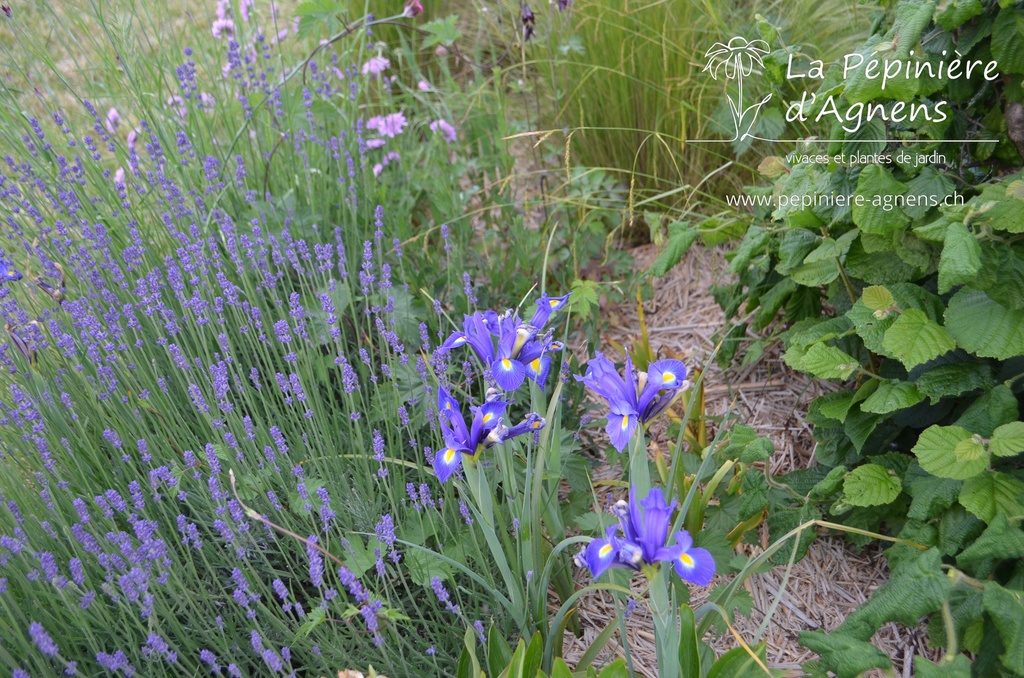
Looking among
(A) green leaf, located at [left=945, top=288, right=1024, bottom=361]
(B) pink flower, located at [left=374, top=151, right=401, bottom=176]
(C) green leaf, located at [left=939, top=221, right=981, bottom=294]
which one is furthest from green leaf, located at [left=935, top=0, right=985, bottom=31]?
(B) pink flower, located at [left=374, top=151, right=401, bottom=176]

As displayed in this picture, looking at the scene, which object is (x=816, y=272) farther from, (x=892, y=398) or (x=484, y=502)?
(x=484, y=502)

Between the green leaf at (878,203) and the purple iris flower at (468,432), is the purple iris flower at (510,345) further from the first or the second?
the green leaf at (878,203)

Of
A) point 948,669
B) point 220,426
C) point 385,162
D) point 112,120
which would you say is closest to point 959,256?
point 948,669

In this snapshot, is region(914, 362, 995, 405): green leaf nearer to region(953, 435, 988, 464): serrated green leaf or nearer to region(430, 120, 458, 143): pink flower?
region(953, 435, 988, 464): serrated green leaf

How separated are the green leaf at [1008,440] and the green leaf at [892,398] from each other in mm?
223

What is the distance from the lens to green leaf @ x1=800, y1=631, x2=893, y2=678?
159 cm

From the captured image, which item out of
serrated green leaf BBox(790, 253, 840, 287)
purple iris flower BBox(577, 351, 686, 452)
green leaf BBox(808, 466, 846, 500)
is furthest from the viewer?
serrated green leaf BBox(790, 253, 840, 287)

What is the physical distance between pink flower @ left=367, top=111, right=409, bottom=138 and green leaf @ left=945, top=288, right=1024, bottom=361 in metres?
2.36

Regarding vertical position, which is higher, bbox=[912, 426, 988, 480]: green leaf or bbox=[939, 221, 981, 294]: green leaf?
bbox=[939, 221, 981, 294]: green leaf

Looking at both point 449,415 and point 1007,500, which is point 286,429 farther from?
point 1007,500

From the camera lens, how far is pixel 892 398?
1932 millimetres

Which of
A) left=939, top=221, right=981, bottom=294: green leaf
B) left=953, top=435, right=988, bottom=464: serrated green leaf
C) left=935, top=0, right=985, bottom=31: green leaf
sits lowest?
left=953, top=435, right=988, bottom=464: serrated green leaf

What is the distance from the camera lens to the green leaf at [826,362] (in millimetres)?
1967

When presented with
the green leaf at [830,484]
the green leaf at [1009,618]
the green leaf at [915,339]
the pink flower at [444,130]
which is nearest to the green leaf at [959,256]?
the green leaf at [915,339]
